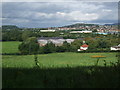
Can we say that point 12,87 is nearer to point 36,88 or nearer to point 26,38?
point 36,88

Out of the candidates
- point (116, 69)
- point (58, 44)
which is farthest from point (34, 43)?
point (116, 69)

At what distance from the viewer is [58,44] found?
1536cm

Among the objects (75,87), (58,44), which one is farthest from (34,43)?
(75,87)

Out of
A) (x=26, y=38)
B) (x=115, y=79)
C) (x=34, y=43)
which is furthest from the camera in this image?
(x=34, y=43)

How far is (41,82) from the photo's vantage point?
2.10m

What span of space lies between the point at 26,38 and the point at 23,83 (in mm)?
7216

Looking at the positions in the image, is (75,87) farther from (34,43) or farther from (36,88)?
(34,43)

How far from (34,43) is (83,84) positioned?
8781 mm

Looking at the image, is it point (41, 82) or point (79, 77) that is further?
point (79, 77)

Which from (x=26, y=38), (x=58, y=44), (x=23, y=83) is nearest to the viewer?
(x=23, y=83)

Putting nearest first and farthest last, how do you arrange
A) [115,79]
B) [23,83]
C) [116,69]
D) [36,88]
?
[36,88] → [23,83] → [115,79] → [116,69]

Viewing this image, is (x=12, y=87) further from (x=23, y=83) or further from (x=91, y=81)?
(x=91, y=81)

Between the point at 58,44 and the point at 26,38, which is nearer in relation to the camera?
the point at 26,38

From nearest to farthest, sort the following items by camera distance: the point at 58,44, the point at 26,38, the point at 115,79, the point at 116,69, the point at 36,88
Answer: the point at 36,88 < the point at 115,79 < the point at 116,69 < the point at 26,38 < the point at 58,44
